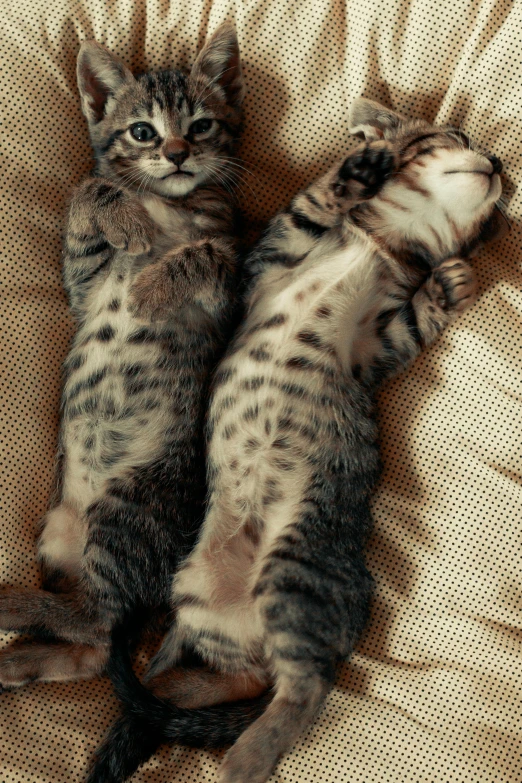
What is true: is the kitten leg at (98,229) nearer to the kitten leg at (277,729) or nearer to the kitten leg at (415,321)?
the kitten leg at (415,321)

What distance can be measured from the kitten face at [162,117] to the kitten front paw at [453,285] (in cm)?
69

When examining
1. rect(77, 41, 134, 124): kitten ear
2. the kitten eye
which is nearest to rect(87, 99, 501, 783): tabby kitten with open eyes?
the kitten eye

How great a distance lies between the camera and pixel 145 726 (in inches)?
72.7

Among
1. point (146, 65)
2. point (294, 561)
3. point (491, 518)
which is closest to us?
point (294, 561)

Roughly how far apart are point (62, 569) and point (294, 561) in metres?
0.66

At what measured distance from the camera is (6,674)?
189 cm

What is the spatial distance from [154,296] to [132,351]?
0.56ft

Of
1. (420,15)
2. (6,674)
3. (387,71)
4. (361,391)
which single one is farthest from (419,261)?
(6,674)

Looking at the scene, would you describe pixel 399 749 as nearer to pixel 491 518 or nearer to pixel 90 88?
pixel 491 518

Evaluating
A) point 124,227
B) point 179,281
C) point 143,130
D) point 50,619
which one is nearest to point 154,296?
point 179,281

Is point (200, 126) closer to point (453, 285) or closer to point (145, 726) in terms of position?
point (453, 285)

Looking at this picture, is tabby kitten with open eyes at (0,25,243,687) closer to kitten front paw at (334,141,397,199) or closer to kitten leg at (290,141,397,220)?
kitten leg at (290,141,397,220)

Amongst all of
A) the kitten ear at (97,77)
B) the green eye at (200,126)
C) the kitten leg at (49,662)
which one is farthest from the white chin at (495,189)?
the kitten leg at (49,662)

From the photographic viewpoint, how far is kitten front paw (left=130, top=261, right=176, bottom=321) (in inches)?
77.2
